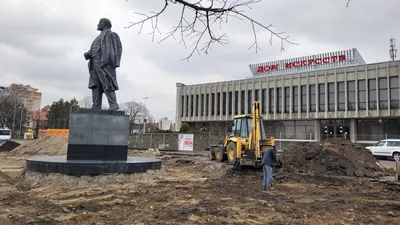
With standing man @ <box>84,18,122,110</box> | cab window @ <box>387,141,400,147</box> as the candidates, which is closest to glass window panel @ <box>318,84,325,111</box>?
cab window @ <box>387,141,400,147</box>

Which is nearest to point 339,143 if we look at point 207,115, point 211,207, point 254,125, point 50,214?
point 254,125

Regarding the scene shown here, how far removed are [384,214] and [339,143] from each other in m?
11.1

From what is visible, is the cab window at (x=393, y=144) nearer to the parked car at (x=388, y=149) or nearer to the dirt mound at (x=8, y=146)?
the parked car at (x=388, y=149)

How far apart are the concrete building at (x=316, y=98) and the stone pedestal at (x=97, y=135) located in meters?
36.1

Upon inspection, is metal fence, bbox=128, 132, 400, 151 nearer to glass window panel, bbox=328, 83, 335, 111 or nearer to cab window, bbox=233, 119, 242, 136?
glass window panel, bbox=328, 83, 335, 111

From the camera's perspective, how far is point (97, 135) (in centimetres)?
1270

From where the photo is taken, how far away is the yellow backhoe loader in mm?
16047

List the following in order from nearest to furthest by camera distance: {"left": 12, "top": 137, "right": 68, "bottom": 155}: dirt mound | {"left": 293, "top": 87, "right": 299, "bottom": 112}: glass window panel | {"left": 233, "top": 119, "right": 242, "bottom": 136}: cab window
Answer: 1. {"left": 233, "top": 119, "right": 242, "bottom": 136}: cab window
2. {"left": 12, "top": 137, "right": 68, "bottom": 155}: dirt mound
3. {"left": 293, "top": 87, "right": 299, "bottom": 112}: glass window panel

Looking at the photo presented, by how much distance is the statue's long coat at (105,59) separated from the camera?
13.6 metres

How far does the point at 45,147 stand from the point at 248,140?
73.3ft

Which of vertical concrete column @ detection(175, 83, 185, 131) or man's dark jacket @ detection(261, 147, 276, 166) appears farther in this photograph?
vertical concrete column @ detection(175, 83, 185, 131)

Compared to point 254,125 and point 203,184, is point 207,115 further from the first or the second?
point 203,184

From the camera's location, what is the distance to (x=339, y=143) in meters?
18.2

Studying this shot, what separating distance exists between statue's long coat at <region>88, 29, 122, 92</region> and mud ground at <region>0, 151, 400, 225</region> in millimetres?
4206
